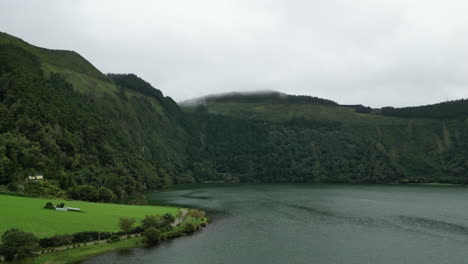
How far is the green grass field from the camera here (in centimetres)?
6600

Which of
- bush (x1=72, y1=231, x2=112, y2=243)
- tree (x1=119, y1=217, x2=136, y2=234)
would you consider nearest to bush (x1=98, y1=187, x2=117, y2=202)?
tree (x1=119, y1=217, x2=136, y2=234)

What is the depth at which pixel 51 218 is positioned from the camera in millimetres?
72375

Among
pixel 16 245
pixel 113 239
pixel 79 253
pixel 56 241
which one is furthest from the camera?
pixel 113 239

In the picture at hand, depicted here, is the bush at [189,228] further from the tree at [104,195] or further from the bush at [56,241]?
the tree at [104,195]

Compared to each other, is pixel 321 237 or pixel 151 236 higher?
pixel 151 236

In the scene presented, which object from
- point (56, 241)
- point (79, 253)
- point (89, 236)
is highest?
point (56, 241)

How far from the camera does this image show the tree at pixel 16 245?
55.0 meters

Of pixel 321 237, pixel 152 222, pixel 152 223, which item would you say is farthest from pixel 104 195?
pixel 321 237

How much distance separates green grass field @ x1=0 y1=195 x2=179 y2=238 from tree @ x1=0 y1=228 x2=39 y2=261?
21.6 feet

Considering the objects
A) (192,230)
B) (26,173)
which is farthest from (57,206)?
(26,173)

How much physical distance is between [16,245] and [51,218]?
17.5 meters

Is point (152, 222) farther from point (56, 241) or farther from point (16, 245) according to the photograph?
point (16, 245)

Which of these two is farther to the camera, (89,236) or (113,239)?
(113,239)

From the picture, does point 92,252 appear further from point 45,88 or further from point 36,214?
point 45,88
